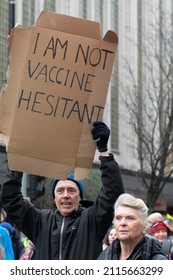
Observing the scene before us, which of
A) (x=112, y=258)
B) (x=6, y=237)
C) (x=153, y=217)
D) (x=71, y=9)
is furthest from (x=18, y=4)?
(x=112, y=258)

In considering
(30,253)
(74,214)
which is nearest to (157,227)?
(30,253)

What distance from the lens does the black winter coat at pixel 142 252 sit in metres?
4.14

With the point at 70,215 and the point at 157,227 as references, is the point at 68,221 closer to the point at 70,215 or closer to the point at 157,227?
the point at 70,215

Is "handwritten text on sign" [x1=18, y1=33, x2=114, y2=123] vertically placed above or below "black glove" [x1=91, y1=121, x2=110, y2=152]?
above

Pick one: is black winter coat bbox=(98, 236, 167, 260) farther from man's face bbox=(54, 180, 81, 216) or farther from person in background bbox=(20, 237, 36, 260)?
person in background bbox=(20, 237, 36, 260)

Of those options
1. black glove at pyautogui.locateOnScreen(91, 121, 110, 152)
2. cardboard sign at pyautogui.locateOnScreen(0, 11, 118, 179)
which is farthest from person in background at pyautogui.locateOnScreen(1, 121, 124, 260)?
cardboard sign at pyautogui.locateOnScreen(0, 11, 118, 179)

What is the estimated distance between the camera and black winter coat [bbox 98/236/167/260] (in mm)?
4145

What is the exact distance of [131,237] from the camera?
167 inches

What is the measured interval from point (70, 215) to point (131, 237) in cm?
72

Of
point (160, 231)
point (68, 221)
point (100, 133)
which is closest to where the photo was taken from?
point (100, 133)

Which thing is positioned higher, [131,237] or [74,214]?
[74,214]

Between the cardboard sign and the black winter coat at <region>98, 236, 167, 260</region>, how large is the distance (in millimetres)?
528
